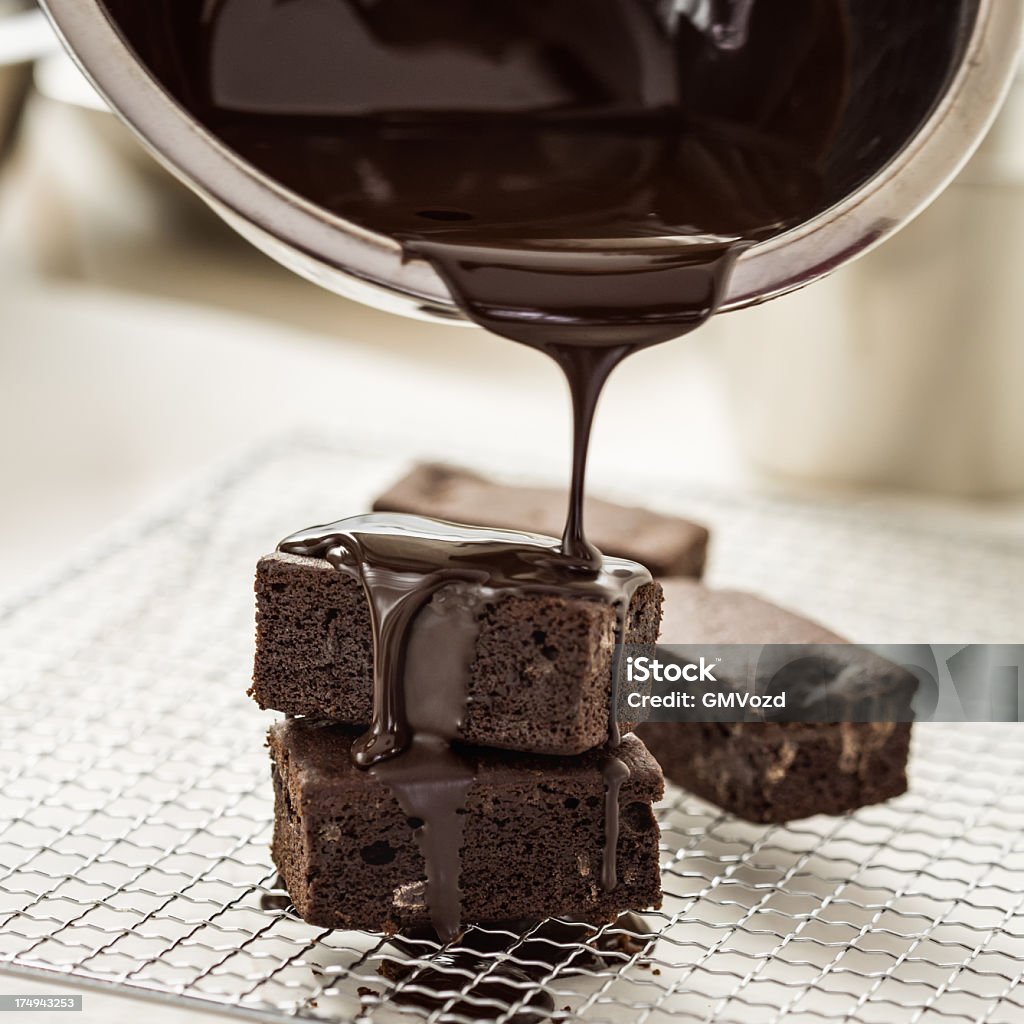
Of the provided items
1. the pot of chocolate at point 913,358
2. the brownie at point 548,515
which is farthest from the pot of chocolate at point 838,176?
the pot of chocolate at point 913,358

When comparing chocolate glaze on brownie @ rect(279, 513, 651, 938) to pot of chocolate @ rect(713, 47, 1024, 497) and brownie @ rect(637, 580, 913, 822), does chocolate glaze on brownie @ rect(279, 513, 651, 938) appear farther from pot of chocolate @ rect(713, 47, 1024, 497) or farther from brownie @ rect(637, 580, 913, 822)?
pot of chocolate @ rect(713, 47, 1024, 497)

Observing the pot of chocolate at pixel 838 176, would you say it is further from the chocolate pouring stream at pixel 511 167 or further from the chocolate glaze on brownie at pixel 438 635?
the chocolate glaze on brownie at pixel 438 635

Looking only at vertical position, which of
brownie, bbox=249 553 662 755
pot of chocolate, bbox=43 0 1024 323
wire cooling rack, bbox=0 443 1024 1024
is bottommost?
wire cooling rack, bbox=0 443 1024 1024

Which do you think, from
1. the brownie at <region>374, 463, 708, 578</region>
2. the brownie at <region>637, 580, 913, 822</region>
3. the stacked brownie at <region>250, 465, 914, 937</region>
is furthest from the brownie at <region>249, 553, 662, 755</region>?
the brownie at <region>374, 463, 708, 578</region>

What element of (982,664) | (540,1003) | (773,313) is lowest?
(540,1003)

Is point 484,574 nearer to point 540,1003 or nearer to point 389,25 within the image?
point 540,1003

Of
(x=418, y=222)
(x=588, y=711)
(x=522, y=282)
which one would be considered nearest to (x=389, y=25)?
(x=418, y=222)
